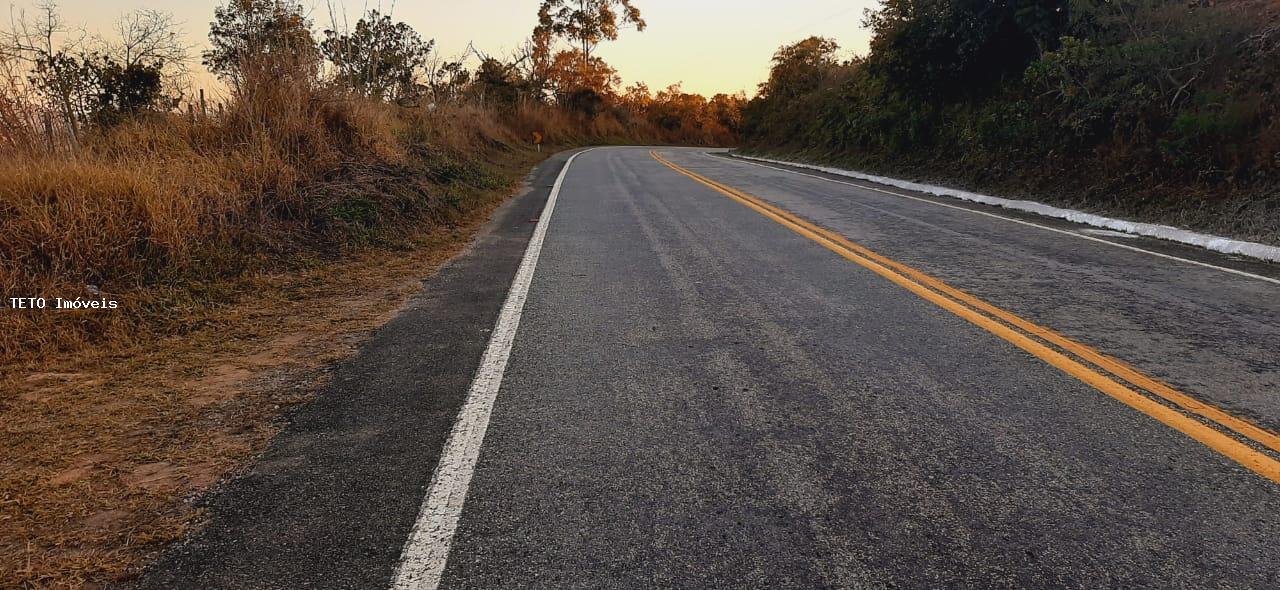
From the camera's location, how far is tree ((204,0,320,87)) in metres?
8.97

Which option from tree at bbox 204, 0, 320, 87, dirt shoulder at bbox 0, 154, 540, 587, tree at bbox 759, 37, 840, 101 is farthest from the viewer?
tree at bbox 759, 37, 840, 101

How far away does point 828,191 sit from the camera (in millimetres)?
14328

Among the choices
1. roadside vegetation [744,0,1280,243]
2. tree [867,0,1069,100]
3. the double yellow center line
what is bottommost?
the double yellow center line

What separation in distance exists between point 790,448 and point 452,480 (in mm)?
1418

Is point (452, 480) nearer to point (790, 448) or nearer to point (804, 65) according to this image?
point (790, 448)

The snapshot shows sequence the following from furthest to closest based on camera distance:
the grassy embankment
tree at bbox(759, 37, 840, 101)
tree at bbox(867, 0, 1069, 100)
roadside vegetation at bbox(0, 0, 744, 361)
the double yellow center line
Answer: tree at bbox(759, 37, 840, 101) < tree at bbox(867, 0, 1069, 100) < roadside vegetation at bbox(0, 0, 744, 361) < the double yellow center line < the grassy embankment

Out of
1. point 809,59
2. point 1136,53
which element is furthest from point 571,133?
point 1136,53

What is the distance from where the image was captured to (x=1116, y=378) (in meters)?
3.74

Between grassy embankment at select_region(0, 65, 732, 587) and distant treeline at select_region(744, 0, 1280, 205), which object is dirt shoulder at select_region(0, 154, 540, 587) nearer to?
grassy embankment at select_region(0, 65, 732, 587)

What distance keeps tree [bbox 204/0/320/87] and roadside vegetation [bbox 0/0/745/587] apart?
0.10ft

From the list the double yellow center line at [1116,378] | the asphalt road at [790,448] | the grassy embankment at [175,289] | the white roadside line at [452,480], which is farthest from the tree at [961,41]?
the white roadside line at [452,480]

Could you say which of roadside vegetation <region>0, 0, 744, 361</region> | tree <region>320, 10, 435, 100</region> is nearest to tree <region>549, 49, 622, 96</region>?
tree <region>320, 10, 435, 100</region>

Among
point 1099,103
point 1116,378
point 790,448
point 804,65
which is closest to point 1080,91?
point 1099,103

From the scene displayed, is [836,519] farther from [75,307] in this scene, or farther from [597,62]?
[597,62]
